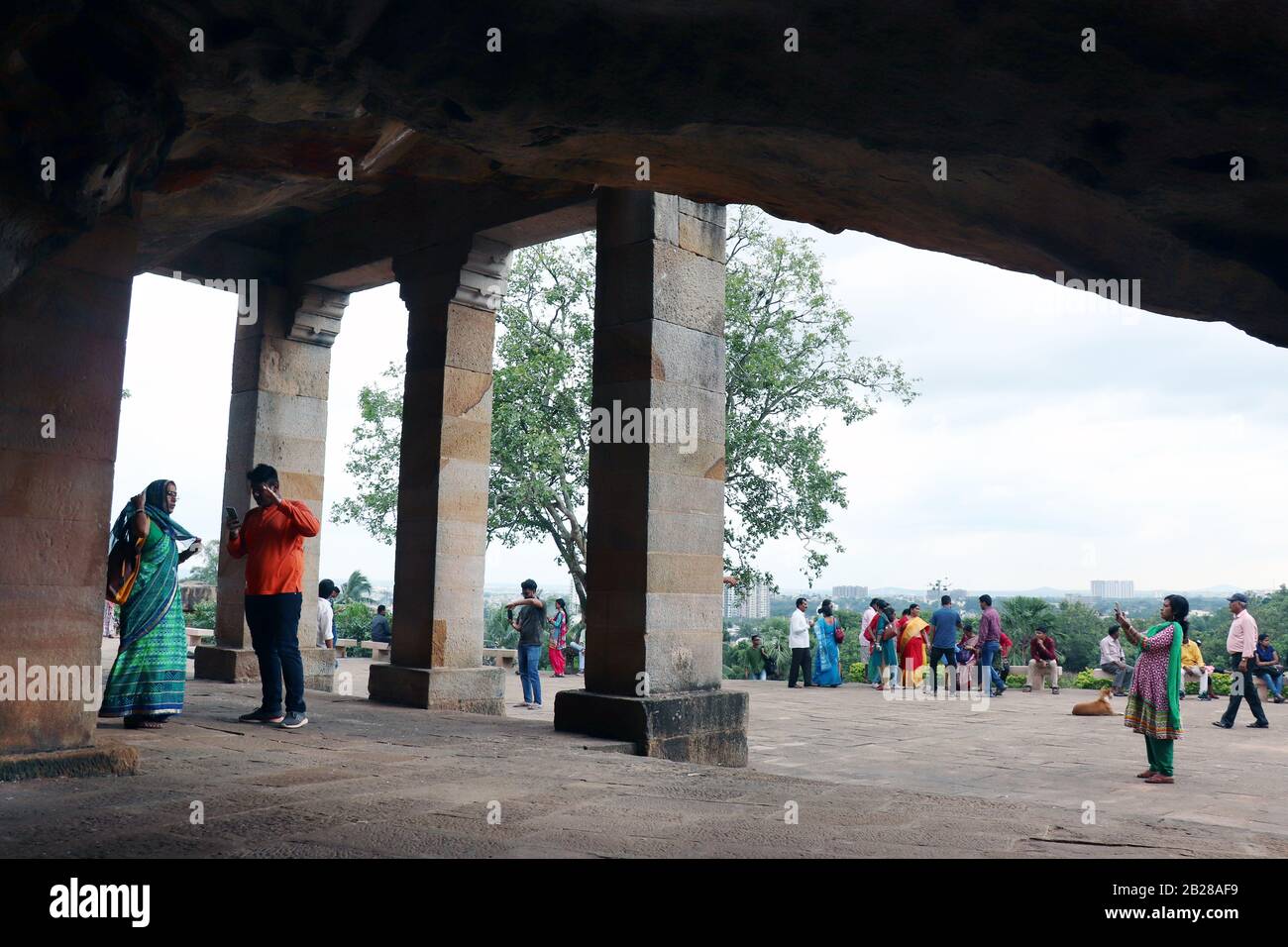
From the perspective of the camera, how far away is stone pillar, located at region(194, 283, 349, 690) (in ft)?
35.8

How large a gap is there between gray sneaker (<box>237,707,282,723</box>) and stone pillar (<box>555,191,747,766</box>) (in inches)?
76.2

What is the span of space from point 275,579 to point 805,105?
199 inches

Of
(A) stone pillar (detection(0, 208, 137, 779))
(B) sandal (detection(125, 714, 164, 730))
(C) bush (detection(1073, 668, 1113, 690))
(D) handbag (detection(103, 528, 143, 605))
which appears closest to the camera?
(A) stone pillar (detection(0, 208, 137, 779))

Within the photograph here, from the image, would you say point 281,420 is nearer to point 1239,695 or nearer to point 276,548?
point 276,548

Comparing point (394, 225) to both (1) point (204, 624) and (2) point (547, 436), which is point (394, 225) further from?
(1) point (204, 624)

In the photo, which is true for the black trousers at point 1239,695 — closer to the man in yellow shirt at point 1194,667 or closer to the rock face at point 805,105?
the man in yellow shirt at point 1194,667

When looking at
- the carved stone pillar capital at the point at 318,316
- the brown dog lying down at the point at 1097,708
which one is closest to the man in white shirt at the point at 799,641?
the brown dog lying down at the point at 1097,708

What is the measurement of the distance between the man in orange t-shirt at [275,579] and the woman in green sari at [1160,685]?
5.84m

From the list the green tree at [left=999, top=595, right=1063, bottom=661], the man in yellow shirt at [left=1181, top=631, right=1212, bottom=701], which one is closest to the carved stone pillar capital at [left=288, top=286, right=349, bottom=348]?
the man in yellow shirt at [left=1181, top=631, right=1212, bottom=701]

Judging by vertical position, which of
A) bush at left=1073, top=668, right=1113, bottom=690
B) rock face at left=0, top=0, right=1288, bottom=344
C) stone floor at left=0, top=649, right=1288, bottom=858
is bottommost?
bush at left=1073, top=668, right=1113, bottom=690

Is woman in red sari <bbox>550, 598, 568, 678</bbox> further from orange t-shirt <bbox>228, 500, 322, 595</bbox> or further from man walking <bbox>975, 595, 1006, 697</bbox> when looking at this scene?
orange t-shirt <bbox>228, 500, 322, 595</bbox>

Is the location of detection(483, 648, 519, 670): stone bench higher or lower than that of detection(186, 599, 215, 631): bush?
lower

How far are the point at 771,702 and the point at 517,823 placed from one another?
34.7 feet

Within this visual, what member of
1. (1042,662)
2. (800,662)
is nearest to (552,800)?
(800,662)
